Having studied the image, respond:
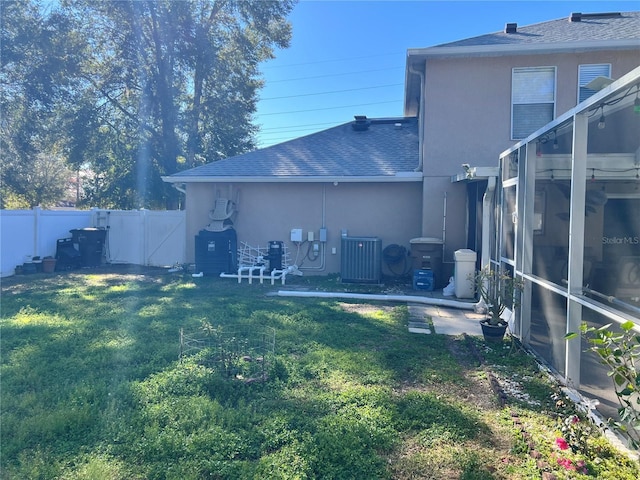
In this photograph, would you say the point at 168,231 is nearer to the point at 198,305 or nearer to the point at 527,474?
the point at 198,305

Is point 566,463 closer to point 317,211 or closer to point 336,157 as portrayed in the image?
point 317,211

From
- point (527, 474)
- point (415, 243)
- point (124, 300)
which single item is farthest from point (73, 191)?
point (527, 474)

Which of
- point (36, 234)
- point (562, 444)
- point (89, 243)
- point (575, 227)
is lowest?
point (562, 444)

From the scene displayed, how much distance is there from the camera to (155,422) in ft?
10.5

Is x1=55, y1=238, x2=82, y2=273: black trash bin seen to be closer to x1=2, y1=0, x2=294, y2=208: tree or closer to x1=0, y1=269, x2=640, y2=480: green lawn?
x1=2, y1=0, x2=294, y2=208: tree

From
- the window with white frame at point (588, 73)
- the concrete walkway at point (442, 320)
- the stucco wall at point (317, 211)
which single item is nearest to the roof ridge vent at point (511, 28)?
the window with white frame at point (588, 73)

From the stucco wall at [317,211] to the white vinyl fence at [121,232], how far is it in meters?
1.77

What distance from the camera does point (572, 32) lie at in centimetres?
898

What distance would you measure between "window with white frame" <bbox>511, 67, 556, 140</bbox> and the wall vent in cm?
374

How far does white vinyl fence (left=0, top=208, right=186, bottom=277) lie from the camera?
37.8 ft

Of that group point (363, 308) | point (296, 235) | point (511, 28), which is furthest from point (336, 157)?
point (363, 308)

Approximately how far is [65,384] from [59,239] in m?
9.87

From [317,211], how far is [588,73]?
21.1ft

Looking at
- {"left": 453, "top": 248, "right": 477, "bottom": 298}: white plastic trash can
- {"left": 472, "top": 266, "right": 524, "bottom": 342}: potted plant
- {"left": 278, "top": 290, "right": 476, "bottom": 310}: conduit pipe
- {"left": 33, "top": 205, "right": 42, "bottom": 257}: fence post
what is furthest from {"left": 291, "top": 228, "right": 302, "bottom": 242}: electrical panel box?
{"left": 33, "top": 205, "right": 42, "bottom": 257}: fence post
